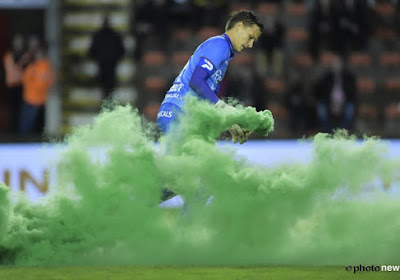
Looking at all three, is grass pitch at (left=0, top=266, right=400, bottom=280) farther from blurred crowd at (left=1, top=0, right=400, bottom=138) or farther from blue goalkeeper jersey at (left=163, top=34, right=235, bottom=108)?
blurred crowd at (left=1, top=0, right=400, bottom=138)

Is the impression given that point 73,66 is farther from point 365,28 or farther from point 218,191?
point 218,191

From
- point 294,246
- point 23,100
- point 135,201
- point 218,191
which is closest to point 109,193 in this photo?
point 135,201

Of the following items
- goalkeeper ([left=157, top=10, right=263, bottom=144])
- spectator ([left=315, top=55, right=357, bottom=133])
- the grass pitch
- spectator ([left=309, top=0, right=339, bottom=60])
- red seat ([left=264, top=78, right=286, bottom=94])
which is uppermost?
spectator ([left=309, top=0, right=339, bottom=60])

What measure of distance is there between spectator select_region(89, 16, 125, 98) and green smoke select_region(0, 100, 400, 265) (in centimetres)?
783

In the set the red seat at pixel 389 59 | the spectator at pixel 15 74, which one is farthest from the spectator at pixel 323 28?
the spectator at pixel 15 74

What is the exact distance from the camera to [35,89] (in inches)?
568

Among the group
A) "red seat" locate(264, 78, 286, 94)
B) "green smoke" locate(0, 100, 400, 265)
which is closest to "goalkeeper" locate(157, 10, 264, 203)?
"green smoke" locate(0, 100, 400, 265)

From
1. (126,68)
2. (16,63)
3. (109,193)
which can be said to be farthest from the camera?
(126,68)

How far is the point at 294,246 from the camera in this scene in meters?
6.58

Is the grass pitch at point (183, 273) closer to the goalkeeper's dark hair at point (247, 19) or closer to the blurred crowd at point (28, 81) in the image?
the goalkeeper's dark hair at point (247, 19)

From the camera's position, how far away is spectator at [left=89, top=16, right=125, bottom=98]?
14352 millimetres

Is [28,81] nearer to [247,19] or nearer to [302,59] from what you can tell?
[302,59]

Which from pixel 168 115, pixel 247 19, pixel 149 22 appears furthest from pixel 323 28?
pixel 168 115

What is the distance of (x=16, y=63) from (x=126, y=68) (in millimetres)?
1921
